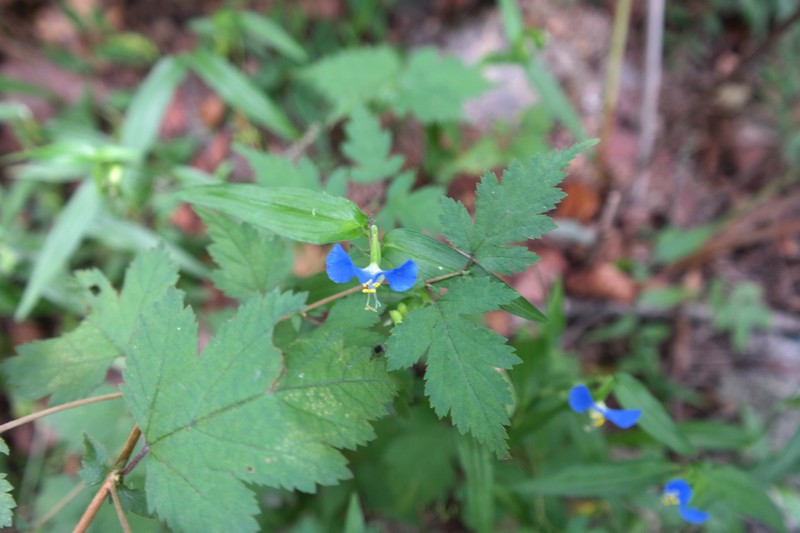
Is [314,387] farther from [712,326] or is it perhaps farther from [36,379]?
[712,326]

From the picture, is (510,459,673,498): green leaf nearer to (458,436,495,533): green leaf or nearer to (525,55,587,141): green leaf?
(458,436,495,533): green leaf

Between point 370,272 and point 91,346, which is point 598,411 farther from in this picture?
point 91,346

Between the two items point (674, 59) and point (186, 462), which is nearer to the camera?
point (186, 462)

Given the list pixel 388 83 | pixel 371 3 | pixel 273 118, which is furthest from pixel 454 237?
pixel 371 3

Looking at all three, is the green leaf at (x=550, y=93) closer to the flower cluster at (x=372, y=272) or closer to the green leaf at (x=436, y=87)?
the green leaf at (x=436, y=87)

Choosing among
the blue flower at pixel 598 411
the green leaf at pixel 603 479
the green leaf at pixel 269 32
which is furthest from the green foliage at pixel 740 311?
the green leaf at pixel 269 32

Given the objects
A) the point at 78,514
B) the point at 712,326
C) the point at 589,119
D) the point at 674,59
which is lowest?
the point at 712,326
